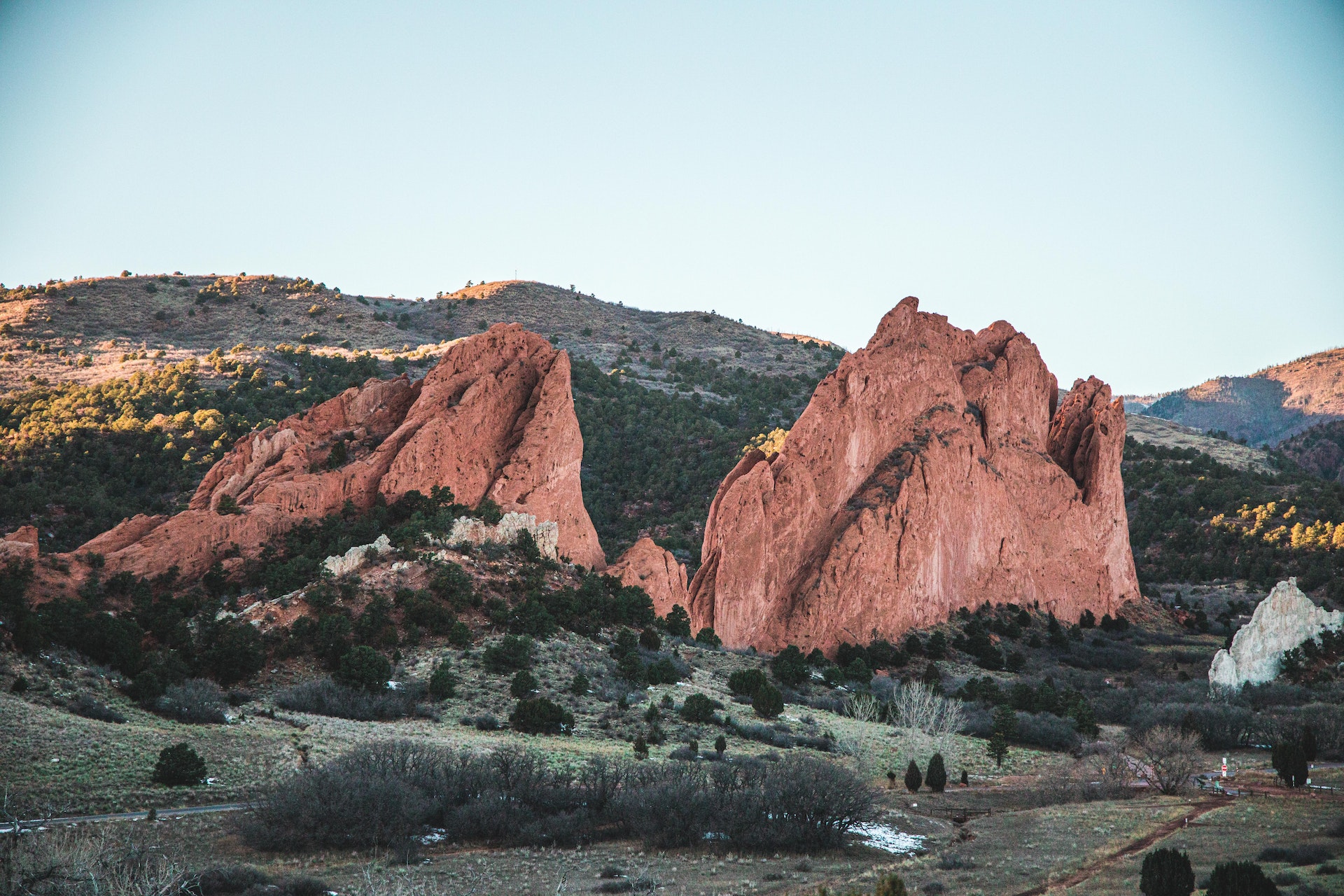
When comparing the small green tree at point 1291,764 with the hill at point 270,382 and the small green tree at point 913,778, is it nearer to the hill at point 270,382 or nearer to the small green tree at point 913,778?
the small green tree at point 913,778

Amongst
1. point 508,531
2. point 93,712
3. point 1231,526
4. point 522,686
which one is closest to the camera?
point 93,712

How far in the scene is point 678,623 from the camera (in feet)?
159

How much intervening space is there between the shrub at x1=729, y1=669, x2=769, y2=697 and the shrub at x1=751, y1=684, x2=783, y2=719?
6.21ft

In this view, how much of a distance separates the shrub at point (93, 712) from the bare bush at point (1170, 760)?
30.4 meters

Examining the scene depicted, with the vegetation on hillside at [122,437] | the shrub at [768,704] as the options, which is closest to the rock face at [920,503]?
the shrub at [768,704]

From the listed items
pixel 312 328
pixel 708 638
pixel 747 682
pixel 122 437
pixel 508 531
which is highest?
pixel 312 328

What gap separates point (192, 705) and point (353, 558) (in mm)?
10973

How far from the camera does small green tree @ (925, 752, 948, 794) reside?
32469mm

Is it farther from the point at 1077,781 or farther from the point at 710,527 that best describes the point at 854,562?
the point at 1077,781

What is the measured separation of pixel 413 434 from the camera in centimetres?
4638

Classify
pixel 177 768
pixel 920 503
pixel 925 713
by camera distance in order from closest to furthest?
pixel 177 768, pixel 925 713, pixel 920 503

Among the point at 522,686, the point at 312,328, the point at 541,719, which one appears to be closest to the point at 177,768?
the point at 541,719

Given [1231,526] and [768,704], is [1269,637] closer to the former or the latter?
[768,704]

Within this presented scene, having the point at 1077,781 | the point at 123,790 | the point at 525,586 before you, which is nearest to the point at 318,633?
the point at 525,586
